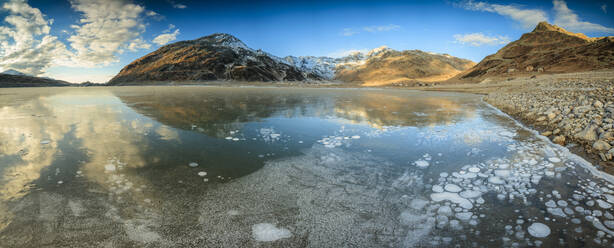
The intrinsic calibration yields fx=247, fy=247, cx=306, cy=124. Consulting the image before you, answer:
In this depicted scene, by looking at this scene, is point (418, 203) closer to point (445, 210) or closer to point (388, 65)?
point (445, 210)

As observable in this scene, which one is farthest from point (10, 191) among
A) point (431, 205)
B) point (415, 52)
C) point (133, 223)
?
point (415, 52)

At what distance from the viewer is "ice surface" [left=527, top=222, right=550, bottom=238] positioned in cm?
264

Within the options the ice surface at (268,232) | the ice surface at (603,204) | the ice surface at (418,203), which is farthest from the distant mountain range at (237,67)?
the ice surface at (268,232)

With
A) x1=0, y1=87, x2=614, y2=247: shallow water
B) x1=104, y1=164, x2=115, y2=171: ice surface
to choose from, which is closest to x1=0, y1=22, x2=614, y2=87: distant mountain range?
x1=0, y1=87, x2=614, y2=247: shallow water

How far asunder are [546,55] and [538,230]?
58.6 m

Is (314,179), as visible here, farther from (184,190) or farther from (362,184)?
(184,190)

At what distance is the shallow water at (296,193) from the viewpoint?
8.62 feet

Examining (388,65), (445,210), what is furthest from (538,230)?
(388,65)

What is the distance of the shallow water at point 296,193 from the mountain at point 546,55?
42.0m

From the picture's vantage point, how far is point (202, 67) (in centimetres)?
10156

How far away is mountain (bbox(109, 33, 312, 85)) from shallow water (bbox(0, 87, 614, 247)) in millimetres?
93501

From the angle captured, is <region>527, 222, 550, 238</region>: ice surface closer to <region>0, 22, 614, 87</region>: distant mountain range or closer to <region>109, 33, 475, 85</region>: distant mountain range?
<region>0, 22, 614, 87</region>: distant mountain range

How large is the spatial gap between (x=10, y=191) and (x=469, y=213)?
20.3 feet

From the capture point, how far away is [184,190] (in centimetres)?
360
